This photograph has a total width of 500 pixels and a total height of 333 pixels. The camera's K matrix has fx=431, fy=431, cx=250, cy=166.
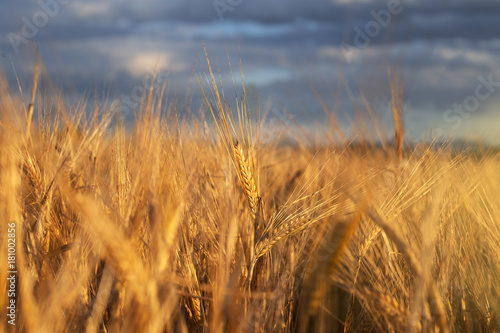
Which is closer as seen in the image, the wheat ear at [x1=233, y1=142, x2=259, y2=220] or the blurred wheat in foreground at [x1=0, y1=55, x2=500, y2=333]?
the blurred wheat in foreground at [x1=0, y1=55, x2=500, y2=333]

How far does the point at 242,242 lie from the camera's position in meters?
1.33

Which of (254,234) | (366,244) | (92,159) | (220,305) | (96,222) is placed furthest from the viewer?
(92,159)

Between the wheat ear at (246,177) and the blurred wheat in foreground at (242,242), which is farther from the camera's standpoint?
the wheat ear at (246,177)

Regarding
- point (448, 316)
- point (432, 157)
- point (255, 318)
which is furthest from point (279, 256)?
point (432, 157)

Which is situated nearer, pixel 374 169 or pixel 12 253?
pixel 12 253

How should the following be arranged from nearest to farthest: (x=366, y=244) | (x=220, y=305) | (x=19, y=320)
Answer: (x=220, y=305)
(x=19, y=320)
(x=366, y=244)

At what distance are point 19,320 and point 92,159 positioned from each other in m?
1.19

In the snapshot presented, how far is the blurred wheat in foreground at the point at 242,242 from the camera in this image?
1.02m

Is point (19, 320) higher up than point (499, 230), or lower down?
lower down

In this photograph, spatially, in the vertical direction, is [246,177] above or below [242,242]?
above

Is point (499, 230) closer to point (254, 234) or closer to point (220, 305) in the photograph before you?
point (254, 234)

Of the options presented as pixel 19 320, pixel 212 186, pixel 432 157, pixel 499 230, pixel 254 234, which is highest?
pixel 432 157

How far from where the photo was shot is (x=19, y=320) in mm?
1142

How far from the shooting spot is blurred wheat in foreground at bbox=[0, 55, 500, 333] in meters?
1.02
